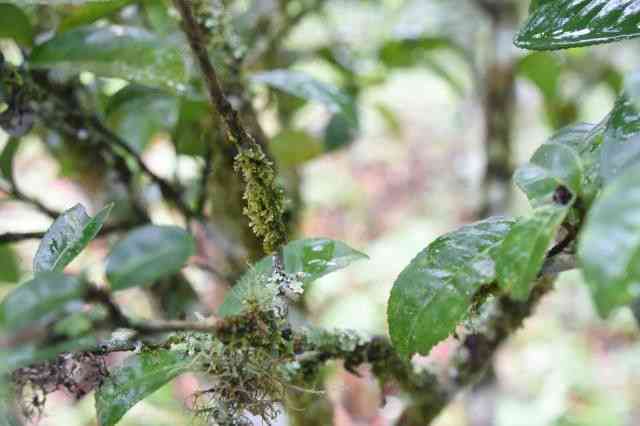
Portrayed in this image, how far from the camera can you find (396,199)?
332 centimetres

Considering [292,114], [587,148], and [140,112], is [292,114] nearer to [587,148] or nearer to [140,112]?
[140,112]

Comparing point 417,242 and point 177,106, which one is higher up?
point 177,106

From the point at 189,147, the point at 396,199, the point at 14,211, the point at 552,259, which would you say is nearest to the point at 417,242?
the point at 396,199

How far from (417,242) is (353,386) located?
984 millimetres

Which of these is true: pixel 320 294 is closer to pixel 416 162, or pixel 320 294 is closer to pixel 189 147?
pixel 416 162

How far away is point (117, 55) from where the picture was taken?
604 millimetres

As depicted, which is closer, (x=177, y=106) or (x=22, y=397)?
(x=22, y=397)

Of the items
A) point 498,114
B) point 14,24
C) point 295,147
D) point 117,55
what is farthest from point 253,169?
point 498,114

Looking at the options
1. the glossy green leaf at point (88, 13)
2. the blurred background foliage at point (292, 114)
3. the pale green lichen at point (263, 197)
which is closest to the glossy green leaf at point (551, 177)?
the pale green lichen at point (263, 197)

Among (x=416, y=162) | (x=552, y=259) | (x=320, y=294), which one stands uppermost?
(x=552, y=259)

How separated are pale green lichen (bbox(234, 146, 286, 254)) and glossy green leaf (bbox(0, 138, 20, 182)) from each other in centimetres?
39

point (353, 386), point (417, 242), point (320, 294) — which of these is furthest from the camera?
point (417, 242)

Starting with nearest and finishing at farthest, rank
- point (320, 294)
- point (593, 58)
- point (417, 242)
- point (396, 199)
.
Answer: point (593, 58) < point (320, 294) < point (417, 242) < point (396, 199)

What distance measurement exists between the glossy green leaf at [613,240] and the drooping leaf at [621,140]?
52 mm
